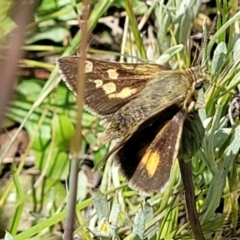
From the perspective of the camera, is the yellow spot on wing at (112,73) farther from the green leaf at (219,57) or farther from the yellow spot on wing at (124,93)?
Answer: the green leaf at (219,57)

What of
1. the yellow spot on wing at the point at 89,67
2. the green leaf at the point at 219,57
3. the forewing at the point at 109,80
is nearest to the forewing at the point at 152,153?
the forewing at the point at 109,80

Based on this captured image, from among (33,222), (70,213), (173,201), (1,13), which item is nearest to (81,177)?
(33,222)

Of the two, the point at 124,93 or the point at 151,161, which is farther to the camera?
the point at 124,93

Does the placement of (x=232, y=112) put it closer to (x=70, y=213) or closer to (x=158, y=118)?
(x=158, y=118)

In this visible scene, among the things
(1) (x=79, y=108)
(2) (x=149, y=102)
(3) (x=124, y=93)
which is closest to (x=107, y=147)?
(3) (x=124, y=93)

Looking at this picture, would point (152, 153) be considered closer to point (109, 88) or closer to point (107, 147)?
point (109, 88)
